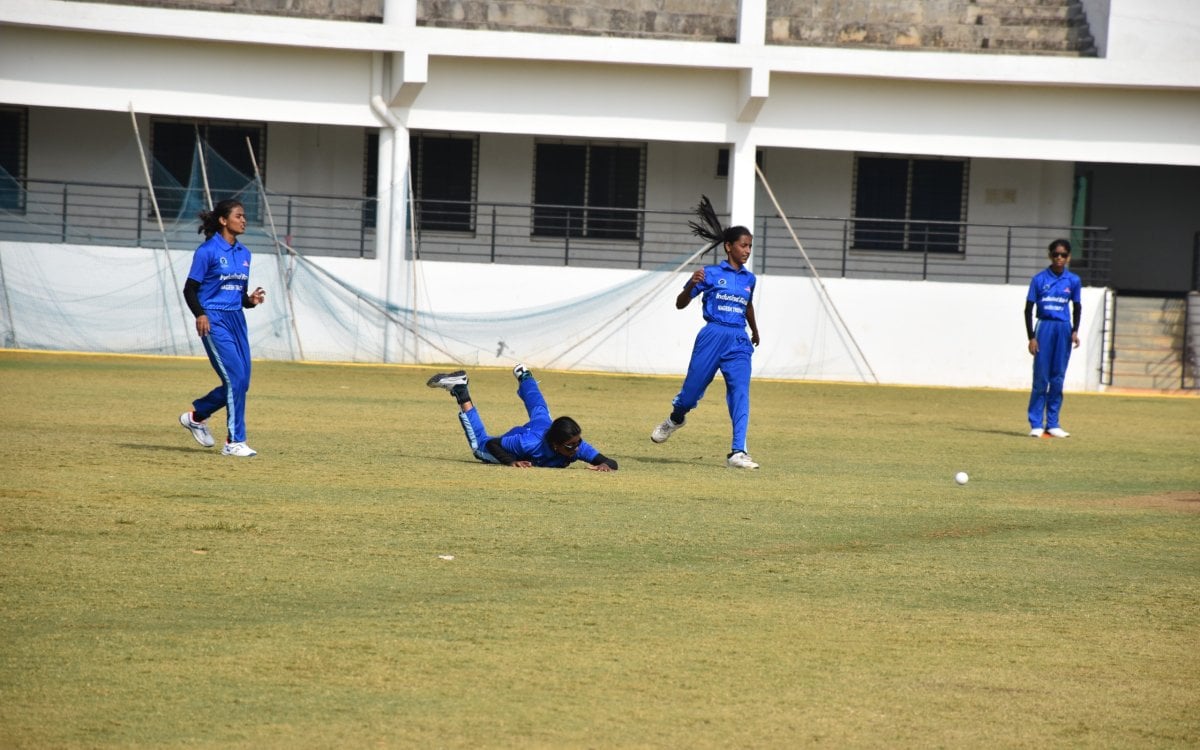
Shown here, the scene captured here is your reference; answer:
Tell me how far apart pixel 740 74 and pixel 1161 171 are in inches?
446

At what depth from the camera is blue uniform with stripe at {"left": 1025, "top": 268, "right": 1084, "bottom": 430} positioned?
1688 cm

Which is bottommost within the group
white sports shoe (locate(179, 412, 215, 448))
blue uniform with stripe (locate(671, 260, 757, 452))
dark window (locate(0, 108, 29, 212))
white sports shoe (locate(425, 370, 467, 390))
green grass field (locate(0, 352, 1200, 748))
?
green grass field (locate(0, 352, 1200, 748))

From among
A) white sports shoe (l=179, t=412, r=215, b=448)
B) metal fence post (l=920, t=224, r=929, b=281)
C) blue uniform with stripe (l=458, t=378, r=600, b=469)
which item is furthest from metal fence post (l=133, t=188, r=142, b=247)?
blue uniform with stripe (l=458, t=378, r=600, b=469)

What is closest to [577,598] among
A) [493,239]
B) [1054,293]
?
[1054,293]

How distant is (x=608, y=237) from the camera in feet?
90.9

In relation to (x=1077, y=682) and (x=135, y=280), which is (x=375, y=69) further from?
(x=1077, y=682)

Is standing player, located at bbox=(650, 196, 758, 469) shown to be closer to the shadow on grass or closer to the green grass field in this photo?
the green grass field

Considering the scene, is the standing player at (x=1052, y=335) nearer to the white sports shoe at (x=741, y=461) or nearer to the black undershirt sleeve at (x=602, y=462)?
the white sports shoe at (x=741, y=461)

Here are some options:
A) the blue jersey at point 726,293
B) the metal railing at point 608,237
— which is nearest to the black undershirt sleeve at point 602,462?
the blue jersey at point 726,293

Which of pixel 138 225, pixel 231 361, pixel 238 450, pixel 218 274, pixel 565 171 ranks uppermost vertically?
pixel 565 171

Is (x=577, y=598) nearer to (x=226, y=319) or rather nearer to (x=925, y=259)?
(x=226, y=319)

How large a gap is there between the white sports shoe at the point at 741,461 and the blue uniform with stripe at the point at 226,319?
4083 millimetres

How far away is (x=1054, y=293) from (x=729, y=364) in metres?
5.85

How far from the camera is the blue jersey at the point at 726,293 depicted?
12758 millimetres
